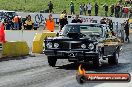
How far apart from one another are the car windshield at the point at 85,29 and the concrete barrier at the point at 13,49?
4.08 m

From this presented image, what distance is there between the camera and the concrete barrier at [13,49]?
18.6 m

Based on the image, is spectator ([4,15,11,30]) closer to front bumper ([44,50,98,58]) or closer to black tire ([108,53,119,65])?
black tire ([108,53,119,65])

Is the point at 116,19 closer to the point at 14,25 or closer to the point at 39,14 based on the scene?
the point at 39,14

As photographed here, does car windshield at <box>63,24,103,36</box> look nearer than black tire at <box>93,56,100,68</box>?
No

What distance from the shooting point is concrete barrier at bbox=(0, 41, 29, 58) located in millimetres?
18566

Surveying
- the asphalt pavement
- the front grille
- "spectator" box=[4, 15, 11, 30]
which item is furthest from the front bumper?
"spectator" box=[4, 15, 11, 30]

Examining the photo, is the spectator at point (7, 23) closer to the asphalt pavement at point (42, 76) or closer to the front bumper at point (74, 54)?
the asphalt pavement at point (42, 76)

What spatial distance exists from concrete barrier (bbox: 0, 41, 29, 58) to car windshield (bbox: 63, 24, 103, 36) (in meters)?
4.08

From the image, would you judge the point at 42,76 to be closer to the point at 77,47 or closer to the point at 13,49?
the point at 77,47

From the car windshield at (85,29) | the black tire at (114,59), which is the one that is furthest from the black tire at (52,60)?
the black tire at (114,59)

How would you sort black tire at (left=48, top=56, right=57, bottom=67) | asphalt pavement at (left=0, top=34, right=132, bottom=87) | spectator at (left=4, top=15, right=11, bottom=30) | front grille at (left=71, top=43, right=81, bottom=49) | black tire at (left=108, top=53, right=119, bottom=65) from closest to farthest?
asphalt pavement at (left=0, top=34, right=132, bottom=87), front grille at (left=71, top=43, right=81, bottom=49), black tire at (left=48, top=56, right=57, bottom=67), black tire at (left=108, top=53, right=119, bottom=65), spectator at (left=4, top=15, right=11, bottom=30)

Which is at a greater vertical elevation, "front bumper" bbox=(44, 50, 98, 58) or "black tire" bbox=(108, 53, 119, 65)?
"front bumper" bbox=(44, 50, 98, 58)

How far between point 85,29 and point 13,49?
4.93 metres

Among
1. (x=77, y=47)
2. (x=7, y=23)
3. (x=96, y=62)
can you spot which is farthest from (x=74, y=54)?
(x=7, y=23)
